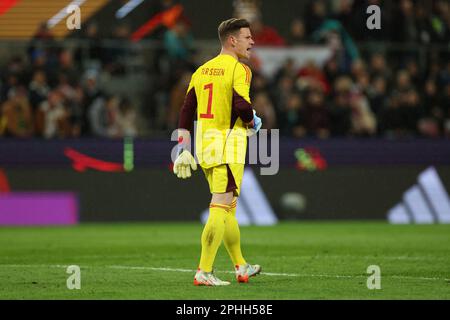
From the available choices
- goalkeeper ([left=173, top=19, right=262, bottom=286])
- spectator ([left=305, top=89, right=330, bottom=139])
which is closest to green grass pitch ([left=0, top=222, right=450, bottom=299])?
goalkeeper ([left=173, top=19, right=262, bottom=286])

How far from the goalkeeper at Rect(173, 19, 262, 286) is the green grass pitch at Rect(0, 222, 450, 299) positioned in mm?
418

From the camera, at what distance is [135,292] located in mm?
9180

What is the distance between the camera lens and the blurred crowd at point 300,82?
20438 millimetres

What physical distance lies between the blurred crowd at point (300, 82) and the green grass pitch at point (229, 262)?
2.32 meters

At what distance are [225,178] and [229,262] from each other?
284 centimetres

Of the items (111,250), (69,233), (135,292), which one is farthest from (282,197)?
(135,292)

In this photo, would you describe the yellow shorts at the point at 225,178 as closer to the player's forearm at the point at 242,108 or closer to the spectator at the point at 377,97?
the player's forearm at the point at 242,108

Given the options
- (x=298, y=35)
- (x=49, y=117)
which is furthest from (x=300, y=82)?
(x=49, y=117)

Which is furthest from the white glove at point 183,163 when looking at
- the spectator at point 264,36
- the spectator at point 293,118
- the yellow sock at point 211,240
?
the spectator at point 264,36

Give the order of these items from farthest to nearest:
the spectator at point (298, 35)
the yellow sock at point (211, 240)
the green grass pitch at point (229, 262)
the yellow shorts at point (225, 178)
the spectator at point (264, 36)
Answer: the spectator at point (298, 35)
the spectator at point (264, 36)
the yellow shorts at point (225, 178)
the yellow sock at point (211, 240)
the green grass pitch at point (229, 262)

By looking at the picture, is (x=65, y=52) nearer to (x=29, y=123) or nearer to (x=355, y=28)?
(x=29, y=123)

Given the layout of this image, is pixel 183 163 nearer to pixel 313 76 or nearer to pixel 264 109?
pixel 264 109

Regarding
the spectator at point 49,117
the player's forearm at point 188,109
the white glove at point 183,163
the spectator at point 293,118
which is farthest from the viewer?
the spectator at point 293,118

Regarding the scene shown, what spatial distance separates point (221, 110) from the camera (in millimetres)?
9930
